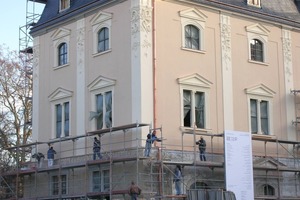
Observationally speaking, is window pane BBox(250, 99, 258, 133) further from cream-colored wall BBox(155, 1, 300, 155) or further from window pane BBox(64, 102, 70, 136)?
window pane BBox(64, 102, 70, 136)

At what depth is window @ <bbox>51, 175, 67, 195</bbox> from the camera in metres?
35.7

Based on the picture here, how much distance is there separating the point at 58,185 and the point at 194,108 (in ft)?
28.7

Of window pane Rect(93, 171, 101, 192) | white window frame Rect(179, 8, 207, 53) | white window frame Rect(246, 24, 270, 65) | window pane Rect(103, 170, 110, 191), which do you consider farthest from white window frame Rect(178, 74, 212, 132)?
window pane Rect(93, 171, 101, 192)

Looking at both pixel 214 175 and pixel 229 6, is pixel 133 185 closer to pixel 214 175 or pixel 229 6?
pixel 214 175

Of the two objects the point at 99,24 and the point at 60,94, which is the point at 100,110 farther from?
the point at 99,24

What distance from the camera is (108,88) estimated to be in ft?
113

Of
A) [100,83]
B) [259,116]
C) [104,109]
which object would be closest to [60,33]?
[100,83]

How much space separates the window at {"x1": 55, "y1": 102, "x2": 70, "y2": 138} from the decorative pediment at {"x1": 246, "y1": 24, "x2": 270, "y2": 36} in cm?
1120

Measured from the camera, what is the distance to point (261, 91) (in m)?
37.0

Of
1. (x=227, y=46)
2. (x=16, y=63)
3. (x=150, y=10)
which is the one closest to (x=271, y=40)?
(x=227, y=46)

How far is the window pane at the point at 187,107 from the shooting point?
33.6 metres

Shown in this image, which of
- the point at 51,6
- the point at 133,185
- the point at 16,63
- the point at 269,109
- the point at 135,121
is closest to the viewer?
the point at 133,185

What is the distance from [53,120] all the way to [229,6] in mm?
11974

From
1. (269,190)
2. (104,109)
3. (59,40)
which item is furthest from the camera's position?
(59,40)
